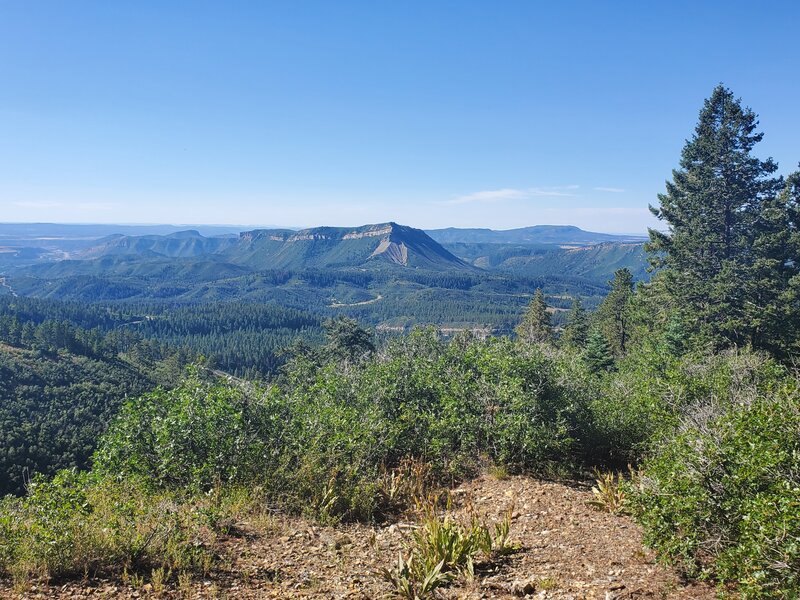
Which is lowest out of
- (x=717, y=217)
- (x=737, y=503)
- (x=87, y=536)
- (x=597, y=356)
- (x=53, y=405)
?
(x=53, y=405)

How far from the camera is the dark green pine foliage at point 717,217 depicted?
26562 millimetres

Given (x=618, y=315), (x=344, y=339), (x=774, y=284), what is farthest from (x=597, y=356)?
(x=344, y=339)

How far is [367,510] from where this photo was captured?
30.3 feet

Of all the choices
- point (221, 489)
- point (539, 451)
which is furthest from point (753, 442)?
point (221, 489)

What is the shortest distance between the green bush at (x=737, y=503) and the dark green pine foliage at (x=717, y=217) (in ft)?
75.0

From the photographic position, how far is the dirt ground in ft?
20.3

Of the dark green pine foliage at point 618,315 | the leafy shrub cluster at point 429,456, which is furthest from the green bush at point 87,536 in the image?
the dark green pine foliage at point 618,315

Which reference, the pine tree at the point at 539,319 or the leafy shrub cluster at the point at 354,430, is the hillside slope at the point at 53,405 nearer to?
the leafy shrub cluster at the point at 354,430

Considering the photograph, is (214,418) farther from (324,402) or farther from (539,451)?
(539,451)

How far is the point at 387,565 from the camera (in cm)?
737

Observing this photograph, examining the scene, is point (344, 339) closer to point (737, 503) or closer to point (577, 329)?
point (577, 329)

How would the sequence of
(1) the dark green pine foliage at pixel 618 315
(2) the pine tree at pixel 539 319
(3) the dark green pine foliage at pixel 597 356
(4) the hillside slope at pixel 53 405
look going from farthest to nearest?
(4) the hillside slope at pixel 53 405
(2) the pine tree at pixel 539 319
(1) the dark green pine foliage at pixel 618 315
(3) the dark green pine foliage at pixel 597 356

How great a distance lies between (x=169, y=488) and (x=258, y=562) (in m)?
3.16

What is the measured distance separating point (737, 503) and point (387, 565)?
16.3 feet
